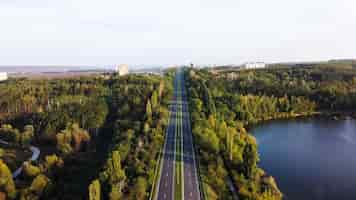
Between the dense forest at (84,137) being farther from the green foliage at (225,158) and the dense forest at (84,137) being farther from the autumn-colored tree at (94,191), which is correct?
the green foliage at (225,158)

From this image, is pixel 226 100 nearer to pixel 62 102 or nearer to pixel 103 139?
pixel 103 139

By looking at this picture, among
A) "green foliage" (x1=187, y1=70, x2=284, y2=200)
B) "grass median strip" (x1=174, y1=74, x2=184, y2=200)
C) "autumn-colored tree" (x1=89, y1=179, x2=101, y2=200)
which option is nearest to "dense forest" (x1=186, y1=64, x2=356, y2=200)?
"green foliage" (x1=187, y1=70, x2=284, y2=200)

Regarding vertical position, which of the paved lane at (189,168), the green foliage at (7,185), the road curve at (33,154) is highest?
the paved lane at (189,168)

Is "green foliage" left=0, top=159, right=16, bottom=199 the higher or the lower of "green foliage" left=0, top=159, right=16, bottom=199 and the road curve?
the higher

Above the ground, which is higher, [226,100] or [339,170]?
[226,100]

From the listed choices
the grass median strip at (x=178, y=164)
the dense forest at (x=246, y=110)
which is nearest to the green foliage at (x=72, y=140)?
the grass median strip at (x=178, y=164)

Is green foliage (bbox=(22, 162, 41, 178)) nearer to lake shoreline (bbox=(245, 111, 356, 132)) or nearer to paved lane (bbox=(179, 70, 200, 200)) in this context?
paved lane (bbox=(179, 70, 200, 200))

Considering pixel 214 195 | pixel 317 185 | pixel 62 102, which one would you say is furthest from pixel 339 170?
pixel 62 102
